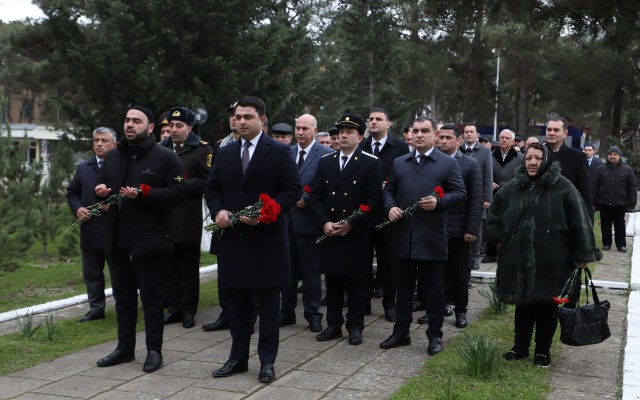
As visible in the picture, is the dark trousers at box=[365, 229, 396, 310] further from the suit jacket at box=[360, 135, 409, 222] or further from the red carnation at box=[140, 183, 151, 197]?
the red carnation at box=[140, 183, 151, 197]

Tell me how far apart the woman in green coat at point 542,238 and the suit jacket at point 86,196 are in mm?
4175

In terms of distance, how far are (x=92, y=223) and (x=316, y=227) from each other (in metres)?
2.40

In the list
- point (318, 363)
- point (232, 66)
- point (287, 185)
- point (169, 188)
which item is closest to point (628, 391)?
point (318, 363)

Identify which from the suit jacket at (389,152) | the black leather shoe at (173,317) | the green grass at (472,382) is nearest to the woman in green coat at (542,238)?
the green grass at (472,382)

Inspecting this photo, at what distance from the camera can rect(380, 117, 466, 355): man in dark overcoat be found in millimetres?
6508

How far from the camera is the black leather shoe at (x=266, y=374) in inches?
221

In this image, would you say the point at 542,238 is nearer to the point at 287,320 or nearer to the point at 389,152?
the point at 389,152

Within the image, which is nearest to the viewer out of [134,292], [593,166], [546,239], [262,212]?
[262,212]

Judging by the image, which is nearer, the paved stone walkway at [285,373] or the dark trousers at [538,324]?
the paved stone walkway at [285,373]

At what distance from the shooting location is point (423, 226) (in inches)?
257

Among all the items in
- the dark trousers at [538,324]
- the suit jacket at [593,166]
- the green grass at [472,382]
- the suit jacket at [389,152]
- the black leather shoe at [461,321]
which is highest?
the suit jacket at [593,166]

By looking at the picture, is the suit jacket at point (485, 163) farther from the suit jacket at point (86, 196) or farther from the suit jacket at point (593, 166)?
the suit jacket at point (593, 166)

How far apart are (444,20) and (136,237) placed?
464 cm

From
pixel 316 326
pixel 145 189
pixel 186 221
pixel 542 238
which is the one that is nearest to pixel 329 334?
pixel 316 326
